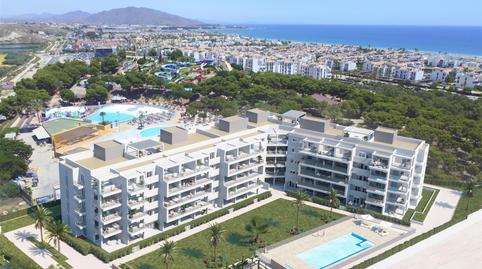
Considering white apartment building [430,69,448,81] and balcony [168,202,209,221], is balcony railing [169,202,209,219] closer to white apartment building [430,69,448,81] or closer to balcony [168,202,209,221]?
balcony [168,202,209,221]

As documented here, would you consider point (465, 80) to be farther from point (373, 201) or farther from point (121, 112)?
point (121, 112)

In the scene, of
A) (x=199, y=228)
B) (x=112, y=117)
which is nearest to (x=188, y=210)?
(x=199, y=228)

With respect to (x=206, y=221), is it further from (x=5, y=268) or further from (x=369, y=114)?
(x=369, y=114)

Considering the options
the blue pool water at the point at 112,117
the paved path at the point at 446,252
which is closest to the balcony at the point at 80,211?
the paved path at the point at 446,252

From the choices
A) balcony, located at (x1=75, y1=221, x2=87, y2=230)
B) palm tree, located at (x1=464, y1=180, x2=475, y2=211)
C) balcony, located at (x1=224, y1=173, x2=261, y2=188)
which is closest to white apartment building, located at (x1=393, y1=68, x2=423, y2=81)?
palm tree, located at (x1=464, y1=180, x2=475, y2=211)

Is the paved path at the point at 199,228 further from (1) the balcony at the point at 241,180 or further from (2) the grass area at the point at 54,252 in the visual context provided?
(2) the grass area at the point at 54,252
